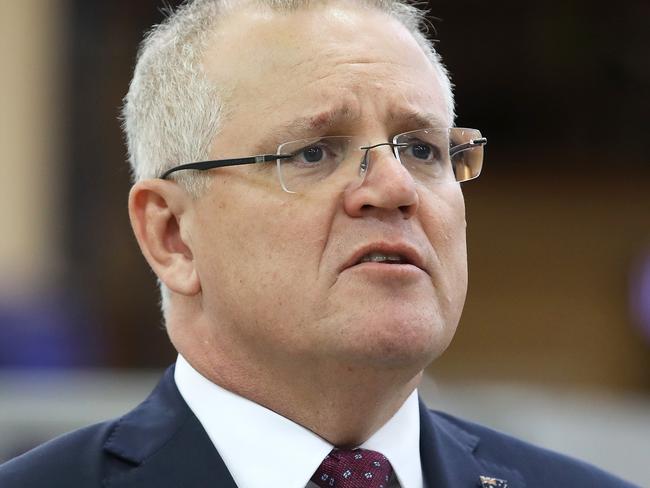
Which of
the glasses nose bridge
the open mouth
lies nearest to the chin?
the open mouth

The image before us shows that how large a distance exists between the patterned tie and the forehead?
0.76 metres

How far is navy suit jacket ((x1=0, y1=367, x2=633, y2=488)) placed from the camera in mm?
2633

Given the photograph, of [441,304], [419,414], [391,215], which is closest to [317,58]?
[391,215]

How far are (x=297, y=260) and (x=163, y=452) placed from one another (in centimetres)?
54

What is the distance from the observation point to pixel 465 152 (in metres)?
3.01

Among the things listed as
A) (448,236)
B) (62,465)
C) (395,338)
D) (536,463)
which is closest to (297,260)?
(395,338)

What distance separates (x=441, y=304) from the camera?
2.70 m

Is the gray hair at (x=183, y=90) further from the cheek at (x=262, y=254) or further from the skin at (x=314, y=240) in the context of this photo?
the cheek at (x=262, y=254)

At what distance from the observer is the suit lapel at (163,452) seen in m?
2.62

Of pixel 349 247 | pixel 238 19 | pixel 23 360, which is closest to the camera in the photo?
pixel 349 247

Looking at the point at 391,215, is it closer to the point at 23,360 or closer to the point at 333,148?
the point at 333,148

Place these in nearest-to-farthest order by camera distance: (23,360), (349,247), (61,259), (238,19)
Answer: (349,247)
(238,19)
(23,360)
(61,259)

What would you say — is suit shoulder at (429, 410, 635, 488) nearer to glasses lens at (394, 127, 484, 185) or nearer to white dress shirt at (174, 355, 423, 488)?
white dress shirt at (174, 355, 423, 488)

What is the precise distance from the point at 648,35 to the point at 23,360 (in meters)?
5.96
